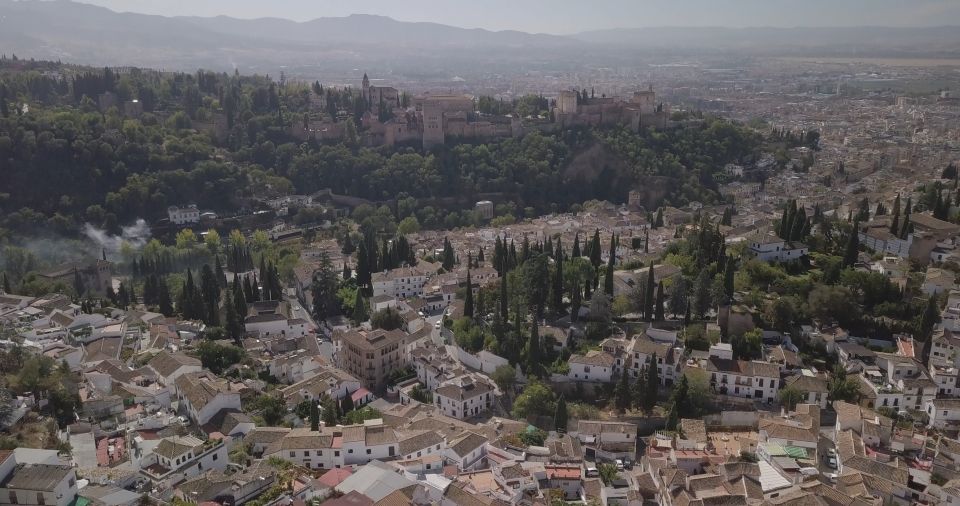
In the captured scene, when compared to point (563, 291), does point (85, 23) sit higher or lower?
higher

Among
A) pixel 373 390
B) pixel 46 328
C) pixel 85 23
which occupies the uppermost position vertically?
pixel 85 23

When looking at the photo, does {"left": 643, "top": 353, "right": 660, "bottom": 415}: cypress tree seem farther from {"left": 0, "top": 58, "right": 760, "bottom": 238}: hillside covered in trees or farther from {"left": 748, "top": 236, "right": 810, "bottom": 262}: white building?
{"left": 0, "top": 58, "right": 760, "bottom": 238}: hillside covered in trees

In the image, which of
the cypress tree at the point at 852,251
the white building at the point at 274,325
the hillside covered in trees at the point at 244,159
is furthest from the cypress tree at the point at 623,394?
the hillside covered in trees at the point at 244,159

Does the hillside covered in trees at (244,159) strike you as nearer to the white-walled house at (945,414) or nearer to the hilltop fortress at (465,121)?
the hilltop fortress at (465,121)

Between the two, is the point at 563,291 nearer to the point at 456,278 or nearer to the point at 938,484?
the point at 456,278

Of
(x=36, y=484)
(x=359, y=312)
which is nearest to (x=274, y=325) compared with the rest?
(x=359, y=312)

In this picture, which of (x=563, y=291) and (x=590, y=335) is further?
(x=563, y=291)

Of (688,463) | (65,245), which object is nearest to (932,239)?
(688,463)

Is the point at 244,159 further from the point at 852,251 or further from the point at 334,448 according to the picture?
the point at 852,251
